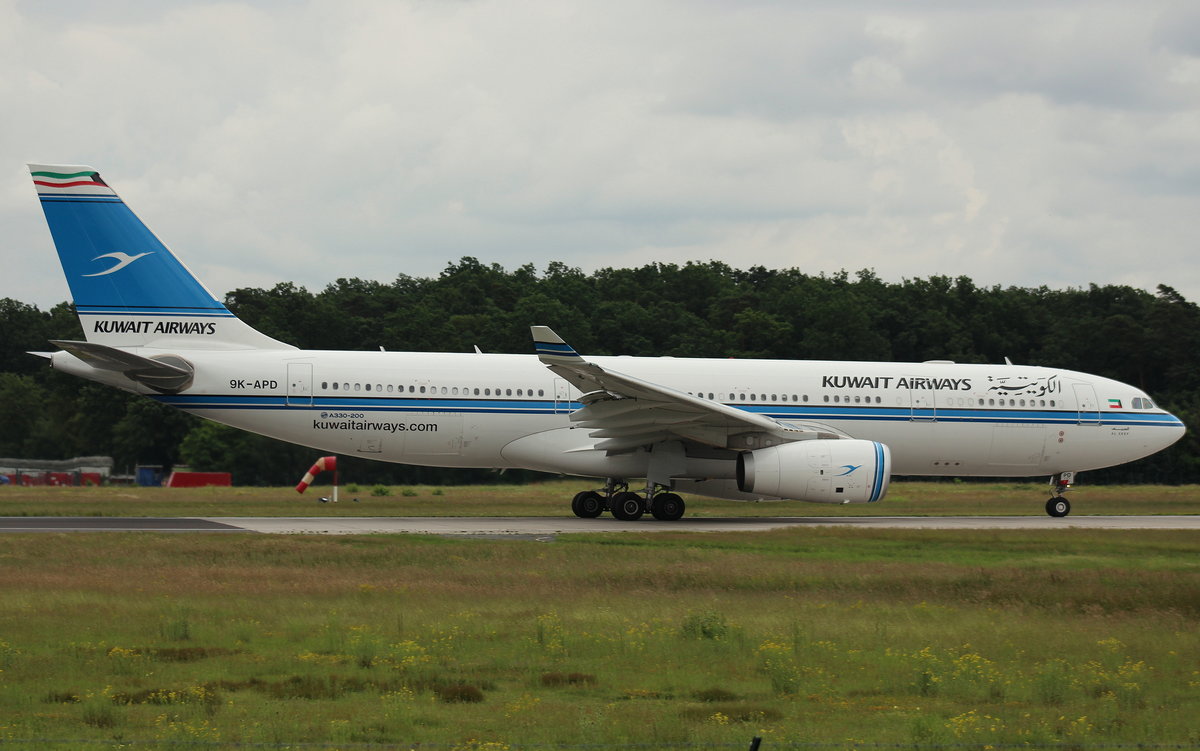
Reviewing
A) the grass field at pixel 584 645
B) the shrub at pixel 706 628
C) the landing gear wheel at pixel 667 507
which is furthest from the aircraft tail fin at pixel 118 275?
the shrub at pixel 706 628

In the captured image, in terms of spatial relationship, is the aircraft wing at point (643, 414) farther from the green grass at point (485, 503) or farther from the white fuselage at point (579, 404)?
the green grass at point (485, 503)

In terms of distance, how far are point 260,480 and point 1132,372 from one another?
37016 mm

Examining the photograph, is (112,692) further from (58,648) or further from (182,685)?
(58,648)

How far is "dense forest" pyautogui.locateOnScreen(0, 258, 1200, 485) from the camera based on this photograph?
45.6 m

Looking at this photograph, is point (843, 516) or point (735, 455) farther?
point (843, 516)

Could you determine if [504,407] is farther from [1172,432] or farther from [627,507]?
[1172,432]

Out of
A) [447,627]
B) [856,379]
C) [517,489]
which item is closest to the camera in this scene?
[447,627]

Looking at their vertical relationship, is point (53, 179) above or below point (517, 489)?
above

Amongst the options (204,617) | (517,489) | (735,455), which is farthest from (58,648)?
(517,489)

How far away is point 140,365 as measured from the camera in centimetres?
2144

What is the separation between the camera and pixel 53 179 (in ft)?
73.7

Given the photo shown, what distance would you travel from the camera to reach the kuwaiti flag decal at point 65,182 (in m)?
22.4

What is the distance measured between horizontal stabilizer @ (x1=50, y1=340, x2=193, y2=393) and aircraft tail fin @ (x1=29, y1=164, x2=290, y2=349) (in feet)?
2.84

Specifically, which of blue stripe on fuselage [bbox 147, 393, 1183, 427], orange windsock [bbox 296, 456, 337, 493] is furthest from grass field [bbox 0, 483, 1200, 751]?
orange windsock [bbox 296, 456, 337, 493]
